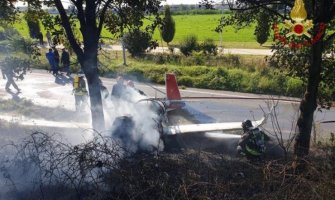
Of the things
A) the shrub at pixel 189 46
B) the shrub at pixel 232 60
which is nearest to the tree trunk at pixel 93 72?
Answer: the shrub at pixel 232 60

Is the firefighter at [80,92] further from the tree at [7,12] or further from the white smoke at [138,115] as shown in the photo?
the tree at [7,12]

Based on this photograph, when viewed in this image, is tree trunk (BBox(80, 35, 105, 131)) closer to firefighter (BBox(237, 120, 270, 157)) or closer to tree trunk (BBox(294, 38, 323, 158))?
firefighter (BBox(237, 120, 270, 157))

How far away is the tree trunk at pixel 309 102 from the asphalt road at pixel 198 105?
225cm

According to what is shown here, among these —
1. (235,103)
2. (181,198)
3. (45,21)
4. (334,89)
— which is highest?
(45,21)

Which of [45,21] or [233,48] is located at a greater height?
[45,21]

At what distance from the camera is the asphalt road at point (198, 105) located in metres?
12.3

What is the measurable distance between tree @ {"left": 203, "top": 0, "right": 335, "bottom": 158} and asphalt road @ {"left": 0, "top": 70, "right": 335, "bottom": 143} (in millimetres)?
2335

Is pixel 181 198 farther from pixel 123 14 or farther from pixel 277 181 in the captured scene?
pixel 123 14

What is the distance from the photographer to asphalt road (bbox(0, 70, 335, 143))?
12330 millimetres

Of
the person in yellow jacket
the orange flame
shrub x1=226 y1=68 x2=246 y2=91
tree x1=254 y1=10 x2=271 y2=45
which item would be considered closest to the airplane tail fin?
the person in yellow jacket

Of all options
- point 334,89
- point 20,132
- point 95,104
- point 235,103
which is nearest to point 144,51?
point 235,103

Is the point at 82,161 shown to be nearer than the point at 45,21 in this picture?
Yes

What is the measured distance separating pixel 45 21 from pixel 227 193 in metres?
6.30

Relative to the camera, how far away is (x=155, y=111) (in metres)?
9.73
